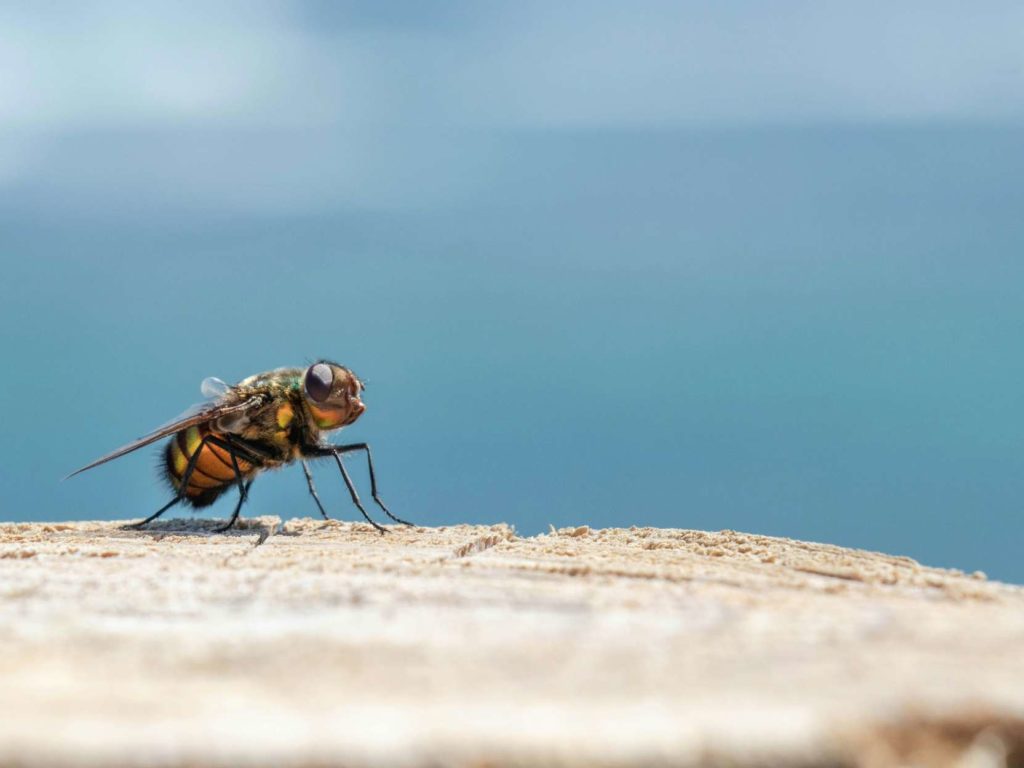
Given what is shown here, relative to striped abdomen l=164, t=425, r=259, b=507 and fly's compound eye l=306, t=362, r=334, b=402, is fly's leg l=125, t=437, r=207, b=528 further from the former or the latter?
fly's compound eye l=306, t=362, r=334, b=402

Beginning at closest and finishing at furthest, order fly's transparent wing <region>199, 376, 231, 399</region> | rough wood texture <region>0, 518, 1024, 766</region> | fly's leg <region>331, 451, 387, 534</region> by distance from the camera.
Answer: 1. rough wood texture <region>0, 518, 1024, 766</region>
2. fly's leg <region>331, 451, 387, 534</region>
3. fly's transparent wing <region>199, 376, 231, 399</region>

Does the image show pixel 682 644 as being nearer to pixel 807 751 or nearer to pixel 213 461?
pixel 807 751

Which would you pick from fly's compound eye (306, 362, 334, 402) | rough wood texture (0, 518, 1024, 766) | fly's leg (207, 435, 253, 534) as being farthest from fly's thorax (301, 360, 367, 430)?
rough wood texture (0, 518, 1024, 766)

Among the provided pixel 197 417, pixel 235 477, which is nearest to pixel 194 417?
pixel 197 417

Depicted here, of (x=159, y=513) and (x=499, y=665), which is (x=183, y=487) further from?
(x=499, y=665)

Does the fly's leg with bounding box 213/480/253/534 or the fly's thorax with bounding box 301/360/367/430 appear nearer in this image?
the fly's leg with bounding box 213/480/253/534

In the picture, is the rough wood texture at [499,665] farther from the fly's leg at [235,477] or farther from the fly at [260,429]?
the fly at [260,429]

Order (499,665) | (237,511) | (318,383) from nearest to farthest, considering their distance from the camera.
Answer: (499,665) < (237,511) < (318,383)
